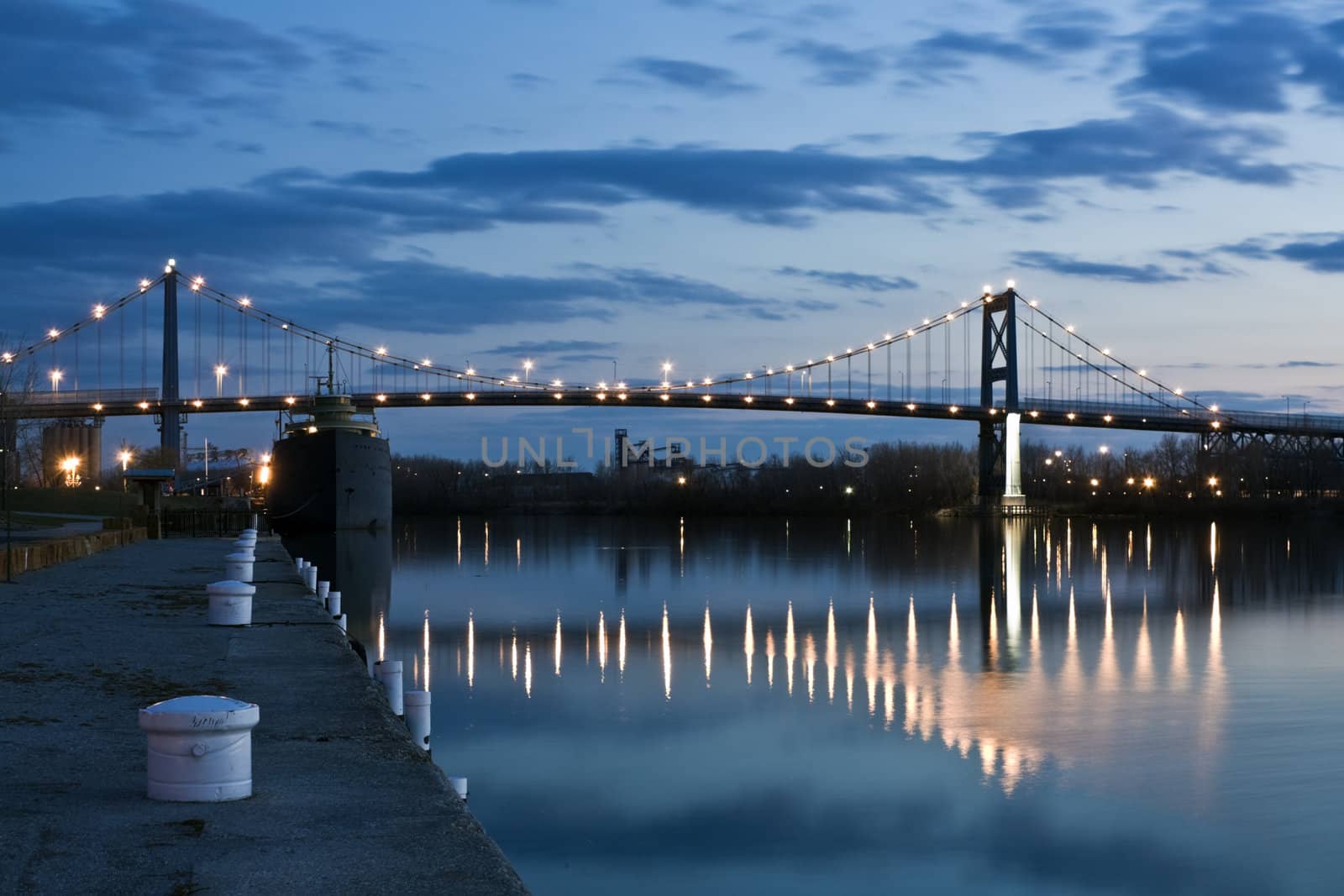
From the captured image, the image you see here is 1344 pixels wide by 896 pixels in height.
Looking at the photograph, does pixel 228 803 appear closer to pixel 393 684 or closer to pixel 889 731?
pixel 393 684

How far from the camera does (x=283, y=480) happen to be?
56.2m

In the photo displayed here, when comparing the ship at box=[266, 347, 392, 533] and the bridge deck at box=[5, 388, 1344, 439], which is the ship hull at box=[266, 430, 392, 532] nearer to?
the ship at box=[266, 347, 392, 533]

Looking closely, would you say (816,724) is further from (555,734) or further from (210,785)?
(210,785)

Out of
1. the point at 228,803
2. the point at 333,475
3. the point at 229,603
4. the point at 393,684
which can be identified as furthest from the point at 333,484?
the point at 228,803

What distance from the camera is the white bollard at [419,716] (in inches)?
374

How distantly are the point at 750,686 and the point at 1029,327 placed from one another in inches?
2920

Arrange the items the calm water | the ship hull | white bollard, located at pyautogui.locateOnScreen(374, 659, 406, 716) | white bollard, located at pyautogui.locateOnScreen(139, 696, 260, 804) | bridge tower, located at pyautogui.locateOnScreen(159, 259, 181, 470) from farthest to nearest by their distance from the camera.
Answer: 1. bridge tower, located at pyautogui.locateOnScreen(159, 259, 181, 470)
2. the ship hull
3. white bollard, located at pyautogui.locateOnScreen(374, 659, 406, 716)
4. the calm water
5. white bollard, located at pyautogui.locateOnScreen(139, 696, 260, 804)

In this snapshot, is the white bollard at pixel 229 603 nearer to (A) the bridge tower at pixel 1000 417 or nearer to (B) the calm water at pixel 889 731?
(B) the calm water at pixel 889 731

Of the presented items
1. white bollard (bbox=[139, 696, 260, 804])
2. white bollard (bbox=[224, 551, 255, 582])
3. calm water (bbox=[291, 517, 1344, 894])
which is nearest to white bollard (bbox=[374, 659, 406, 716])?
calm water (bbox=[291, 517, 1344, 894])

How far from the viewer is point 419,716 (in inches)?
376

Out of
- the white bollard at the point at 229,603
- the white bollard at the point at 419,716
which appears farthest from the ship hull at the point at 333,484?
the white bollard at the point at 419,716

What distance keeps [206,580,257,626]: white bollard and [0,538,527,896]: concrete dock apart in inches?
17.7

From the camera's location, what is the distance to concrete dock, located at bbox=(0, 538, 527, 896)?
17.7 ft

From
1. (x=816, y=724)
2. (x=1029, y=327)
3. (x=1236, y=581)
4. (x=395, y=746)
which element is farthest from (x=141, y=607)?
(x=1029, y=327)
